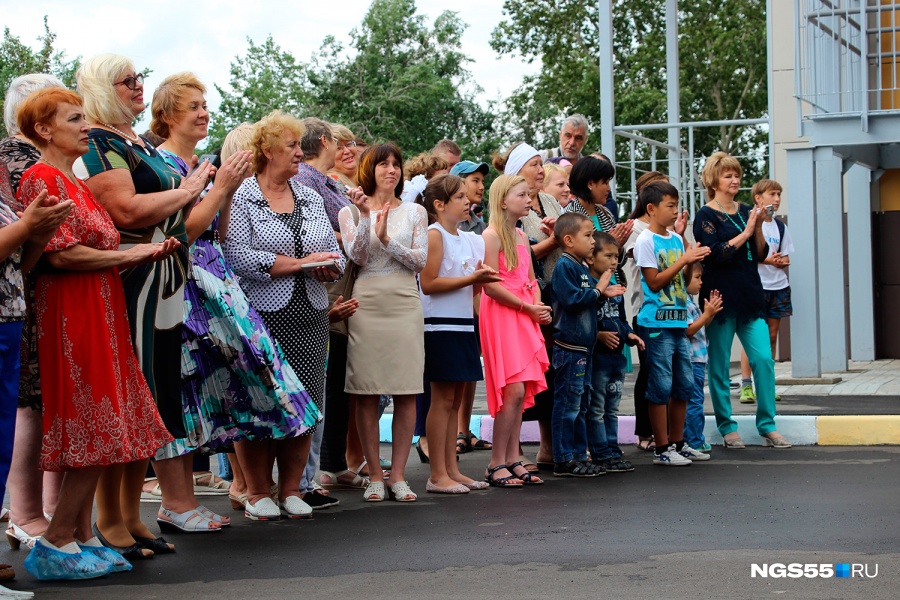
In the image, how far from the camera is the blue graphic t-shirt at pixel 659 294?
812cm

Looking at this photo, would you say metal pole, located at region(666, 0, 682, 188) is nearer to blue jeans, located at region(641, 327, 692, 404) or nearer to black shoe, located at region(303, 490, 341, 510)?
blue jeans, located at region(641, 327, 692, 404)

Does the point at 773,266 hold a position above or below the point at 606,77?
below

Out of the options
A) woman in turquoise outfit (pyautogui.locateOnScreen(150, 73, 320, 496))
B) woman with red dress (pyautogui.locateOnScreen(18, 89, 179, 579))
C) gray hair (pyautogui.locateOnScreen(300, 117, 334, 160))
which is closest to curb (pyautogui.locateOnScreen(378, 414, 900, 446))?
gray hair (pyautogui.locateOnScreen(300, 117, 334, 160))

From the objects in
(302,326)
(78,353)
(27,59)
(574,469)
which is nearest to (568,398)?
(574,469)

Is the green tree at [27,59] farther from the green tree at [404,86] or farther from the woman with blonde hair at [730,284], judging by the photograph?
the woman with blonde hair at [730,284]

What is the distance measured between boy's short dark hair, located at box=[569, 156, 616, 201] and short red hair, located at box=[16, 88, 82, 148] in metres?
4.08

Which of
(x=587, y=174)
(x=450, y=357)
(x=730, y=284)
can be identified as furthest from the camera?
(x=730, y=284)

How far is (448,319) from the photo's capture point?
24.2 feet

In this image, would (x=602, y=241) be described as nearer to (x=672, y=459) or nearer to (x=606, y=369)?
(x=606, y=369)

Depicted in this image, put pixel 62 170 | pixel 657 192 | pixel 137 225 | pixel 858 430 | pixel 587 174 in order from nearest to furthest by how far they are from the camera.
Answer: pixel 62 170 → pixel 137 225 → pixel 657 192 → pixel 587 174 → pixel 858 430

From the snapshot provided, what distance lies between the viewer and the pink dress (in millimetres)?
7551

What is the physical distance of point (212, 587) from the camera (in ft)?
15.9

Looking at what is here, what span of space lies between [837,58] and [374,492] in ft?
25.7

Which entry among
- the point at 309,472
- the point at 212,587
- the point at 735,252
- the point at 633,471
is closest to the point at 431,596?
the point at 212,587
